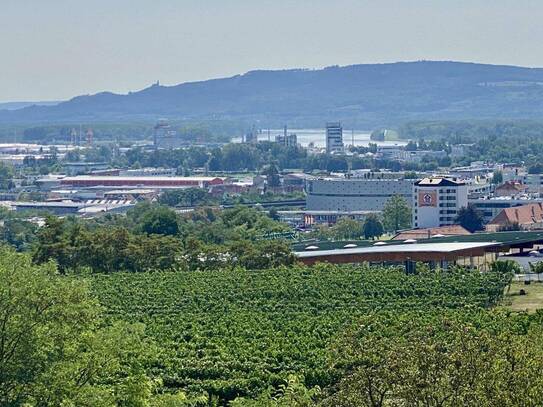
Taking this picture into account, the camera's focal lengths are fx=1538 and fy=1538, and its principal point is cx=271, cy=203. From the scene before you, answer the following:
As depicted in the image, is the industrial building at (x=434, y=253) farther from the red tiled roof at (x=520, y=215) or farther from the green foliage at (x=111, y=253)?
the red tiled roof at (x=520, y=215)

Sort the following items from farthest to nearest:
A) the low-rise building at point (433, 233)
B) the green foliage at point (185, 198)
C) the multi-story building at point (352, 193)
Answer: the green foliage at point (185, 198) < the multi-story building at point (352, 193) < the low-rise building at point (433, 233)

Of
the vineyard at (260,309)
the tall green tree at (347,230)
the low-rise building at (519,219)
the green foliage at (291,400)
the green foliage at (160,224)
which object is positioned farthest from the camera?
the tall green tree at (347,230)

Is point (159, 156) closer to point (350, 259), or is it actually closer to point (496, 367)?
point (350, 259)

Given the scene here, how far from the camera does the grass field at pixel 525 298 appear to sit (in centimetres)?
3659

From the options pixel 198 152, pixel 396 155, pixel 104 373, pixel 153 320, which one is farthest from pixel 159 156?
pixel 104 373

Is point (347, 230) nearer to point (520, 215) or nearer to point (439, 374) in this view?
point (520, 215)

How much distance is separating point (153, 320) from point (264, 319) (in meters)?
2.57

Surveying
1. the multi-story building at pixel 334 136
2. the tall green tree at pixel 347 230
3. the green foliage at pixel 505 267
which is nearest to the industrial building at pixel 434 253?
the green foliage at pixel 505 267

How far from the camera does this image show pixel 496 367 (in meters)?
18.1

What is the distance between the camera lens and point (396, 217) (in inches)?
2990

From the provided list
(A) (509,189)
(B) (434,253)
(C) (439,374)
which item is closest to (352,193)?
(A) (509,189)

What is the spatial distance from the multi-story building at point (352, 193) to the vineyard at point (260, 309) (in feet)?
173

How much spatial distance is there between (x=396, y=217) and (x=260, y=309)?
131ft

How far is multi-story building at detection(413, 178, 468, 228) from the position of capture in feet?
243
